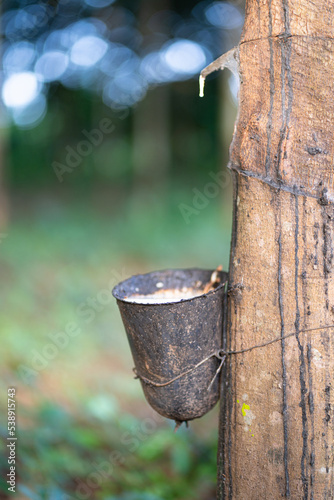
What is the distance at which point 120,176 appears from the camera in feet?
46.7

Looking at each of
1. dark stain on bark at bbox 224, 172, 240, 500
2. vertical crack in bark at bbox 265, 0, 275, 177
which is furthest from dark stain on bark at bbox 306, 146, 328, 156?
dark stain on bark at bbox 224, 172, 240, 500

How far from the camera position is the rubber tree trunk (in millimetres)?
1312

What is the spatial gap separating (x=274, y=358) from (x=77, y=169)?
1338 centimetres

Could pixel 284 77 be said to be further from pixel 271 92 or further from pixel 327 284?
pixel 327 284

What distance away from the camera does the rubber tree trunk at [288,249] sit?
1.31 metres

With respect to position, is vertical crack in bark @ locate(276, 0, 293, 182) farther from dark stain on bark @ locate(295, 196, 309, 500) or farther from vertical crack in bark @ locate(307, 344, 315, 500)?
vertical crack in bark @ locate(307, 344, 315, 500)

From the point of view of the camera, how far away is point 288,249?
1336mm

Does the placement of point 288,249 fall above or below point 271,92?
below

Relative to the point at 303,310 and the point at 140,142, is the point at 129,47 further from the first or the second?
the point at 303,310

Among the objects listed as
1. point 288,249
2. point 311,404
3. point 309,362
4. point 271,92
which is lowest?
point 311,404

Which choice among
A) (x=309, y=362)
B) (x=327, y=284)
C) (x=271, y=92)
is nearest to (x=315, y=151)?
(x=271, y=92)

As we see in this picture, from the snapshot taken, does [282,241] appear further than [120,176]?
No

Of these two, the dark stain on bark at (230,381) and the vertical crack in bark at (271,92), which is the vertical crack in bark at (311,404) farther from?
the vertical crack in bark at (271,92)

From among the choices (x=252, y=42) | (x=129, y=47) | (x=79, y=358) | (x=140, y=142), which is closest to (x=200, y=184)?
(x=140, y=142)
